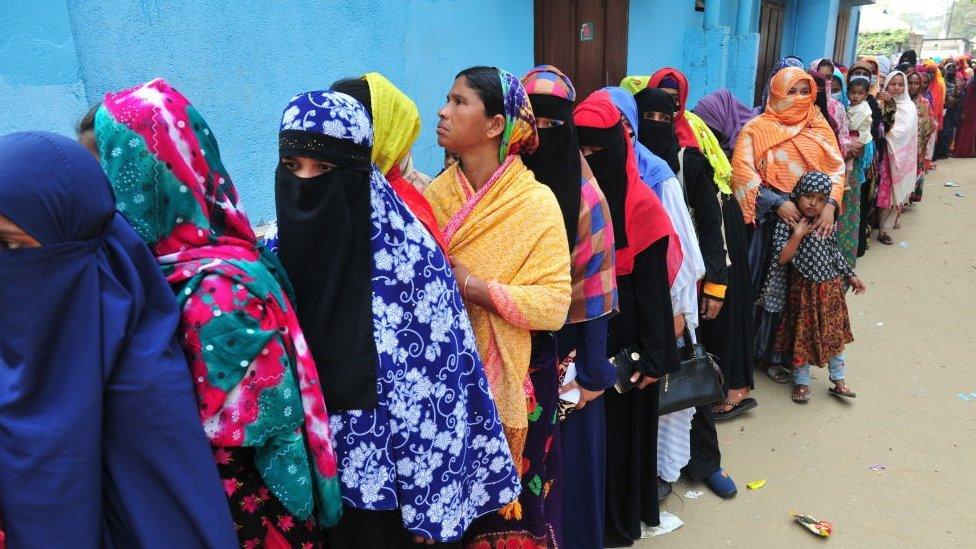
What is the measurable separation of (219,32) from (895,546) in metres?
3.78

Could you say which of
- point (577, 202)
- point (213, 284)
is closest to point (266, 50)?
point (577, 202)

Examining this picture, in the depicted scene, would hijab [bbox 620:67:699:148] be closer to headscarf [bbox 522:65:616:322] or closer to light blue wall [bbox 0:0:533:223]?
headscarf [bbox 522:65:616:322]

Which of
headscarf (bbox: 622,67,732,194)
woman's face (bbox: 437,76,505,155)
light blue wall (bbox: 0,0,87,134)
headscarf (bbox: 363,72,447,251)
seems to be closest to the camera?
headscarf (bbox: 363,72,447,251)

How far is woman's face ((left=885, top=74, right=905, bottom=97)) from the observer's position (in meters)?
7.26

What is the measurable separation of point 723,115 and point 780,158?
519 millimetres

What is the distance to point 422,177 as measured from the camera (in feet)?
9.14

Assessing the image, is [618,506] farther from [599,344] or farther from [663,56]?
[663,56]

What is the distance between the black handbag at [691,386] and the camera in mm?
2699

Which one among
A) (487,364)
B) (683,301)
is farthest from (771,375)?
(487,364)

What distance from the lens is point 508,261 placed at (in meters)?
1.76

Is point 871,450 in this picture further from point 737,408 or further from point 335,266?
point 335,266

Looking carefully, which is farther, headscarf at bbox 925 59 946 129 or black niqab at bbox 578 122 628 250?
headscarf at bbox 925 59 946 129

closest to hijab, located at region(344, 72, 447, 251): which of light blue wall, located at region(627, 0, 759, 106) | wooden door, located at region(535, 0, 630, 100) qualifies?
wooden door, located at region(535, 0, 630, 100)

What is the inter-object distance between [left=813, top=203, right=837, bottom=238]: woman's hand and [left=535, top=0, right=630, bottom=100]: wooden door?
2.23m
